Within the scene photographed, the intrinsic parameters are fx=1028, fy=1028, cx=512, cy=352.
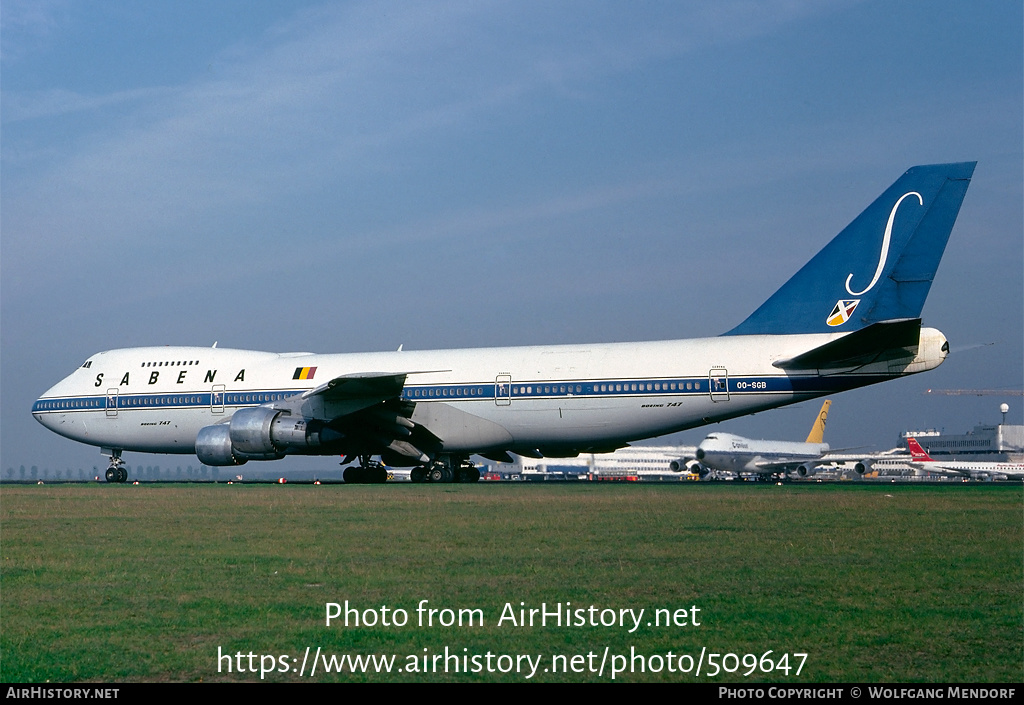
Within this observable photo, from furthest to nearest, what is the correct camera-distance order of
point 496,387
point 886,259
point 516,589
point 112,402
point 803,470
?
point 803,470
point 112,402
point 496,387
point 886,259
point 516,589

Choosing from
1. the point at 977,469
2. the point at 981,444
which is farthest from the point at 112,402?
the point at 981,444

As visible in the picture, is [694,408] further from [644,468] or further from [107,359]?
[644,468]

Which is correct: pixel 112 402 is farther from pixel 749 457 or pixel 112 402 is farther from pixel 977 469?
pixel 977 469

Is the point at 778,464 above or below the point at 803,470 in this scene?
above

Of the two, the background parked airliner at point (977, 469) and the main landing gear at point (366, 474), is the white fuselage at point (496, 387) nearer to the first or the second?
the main landing gear at point (366, 474)

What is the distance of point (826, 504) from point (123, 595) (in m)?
14.4

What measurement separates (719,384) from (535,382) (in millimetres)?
5535

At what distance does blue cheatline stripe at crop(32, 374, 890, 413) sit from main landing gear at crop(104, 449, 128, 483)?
2.02 metres

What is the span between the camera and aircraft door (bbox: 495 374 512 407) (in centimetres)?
3080

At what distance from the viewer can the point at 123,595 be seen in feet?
27.9

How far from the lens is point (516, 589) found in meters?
8.66

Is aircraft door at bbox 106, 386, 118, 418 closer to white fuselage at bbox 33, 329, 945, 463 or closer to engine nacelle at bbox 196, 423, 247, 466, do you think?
white fuselage at bbox 33, 329, 945, 463

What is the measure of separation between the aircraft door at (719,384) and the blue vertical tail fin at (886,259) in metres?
2.13
